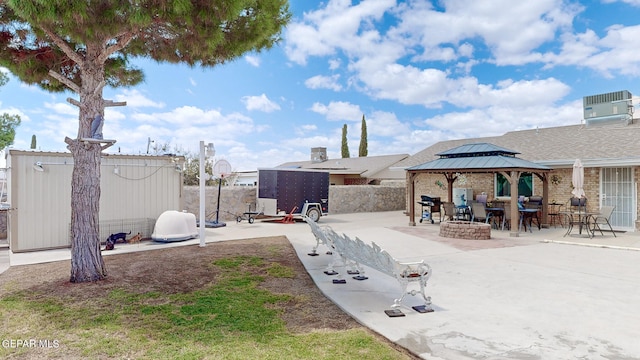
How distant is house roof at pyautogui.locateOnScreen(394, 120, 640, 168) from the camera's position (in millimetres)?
12190

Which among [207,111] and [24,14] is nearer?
[24,14]

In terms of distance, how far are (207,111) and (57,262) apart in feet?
35.9

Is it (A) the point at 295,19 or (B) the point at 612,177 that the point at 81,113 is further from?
(B) the point at 612,177

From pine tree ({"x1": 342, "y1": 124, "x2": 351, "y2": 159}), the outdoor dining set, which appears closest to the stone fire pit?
the outdoor dining set

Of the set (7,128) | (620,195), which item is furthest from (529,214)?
(7,128)

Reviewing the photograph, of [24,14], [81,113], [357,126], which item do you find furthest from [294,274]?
[357,126]

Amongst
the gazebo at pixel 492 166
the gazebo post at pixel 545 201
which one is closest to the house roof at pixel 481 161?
the gazebo at pixel 492 166

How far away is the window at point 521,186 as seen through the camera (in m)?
14.8

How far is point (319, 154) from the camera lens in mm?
35688

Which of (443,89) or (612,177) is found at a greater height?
(443,89)

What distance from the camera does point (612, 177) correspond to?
1252cm

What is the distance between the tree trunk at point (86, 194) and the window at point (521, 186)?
1508 cm

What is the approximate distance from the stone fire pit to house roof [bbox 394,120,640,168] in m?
5.33

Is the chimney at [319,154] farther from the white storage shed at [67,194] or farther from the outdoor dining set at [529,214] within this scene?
the white storage shed at [67,194]
